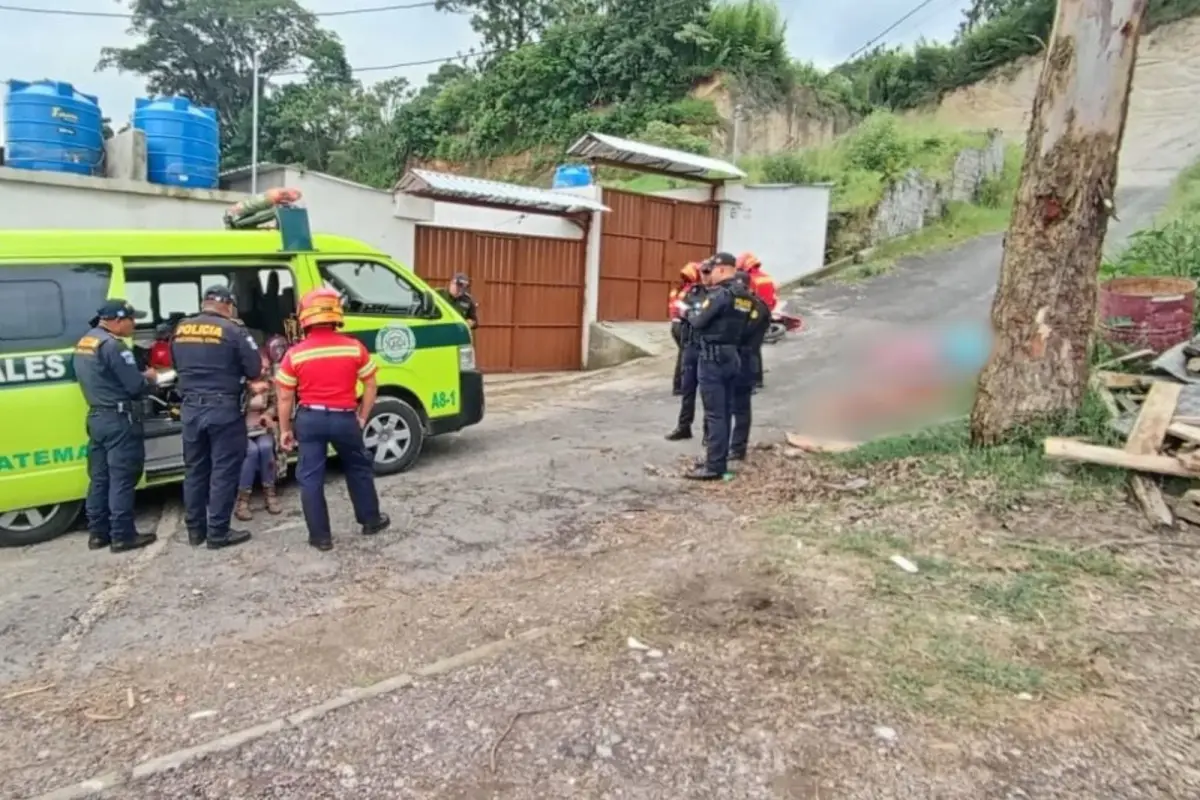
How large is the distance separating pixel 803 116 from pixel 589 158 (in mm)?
14123

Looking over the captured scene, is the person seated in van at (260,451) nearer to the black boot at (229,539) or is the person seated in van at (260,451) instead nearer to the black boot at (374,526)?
the black boot at (229,539)

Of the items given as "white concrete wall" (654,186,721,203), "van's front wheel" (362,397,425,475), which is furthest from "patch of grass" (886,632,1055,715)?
"white concrete wall" (654,186,721,203)

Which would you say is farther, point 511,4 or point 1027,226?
point 511,4

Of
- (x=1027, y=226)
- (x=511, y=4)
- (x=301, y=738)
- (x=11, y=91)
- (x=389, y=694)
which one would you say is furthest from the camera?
(x=511, y=4)

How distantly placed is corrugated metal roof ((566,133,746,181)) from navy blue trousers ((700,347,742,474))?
7.64 m

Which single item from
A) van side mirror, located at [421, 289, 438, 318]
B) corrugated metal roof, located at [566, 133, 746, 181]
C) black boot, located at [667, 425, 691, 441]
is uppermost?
corrugated metal roof, located at [566, 133, 746, 181]

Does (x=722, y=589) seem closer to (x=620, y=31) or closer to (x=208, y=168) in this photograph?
(x=208, y=168)

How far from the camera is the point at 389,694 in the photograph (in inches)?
123

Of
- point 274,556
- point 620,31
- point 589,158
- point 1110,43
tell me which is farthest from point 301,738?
point 620,31

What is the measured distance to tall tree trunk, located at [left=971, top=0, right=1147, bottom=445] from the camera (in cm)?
527

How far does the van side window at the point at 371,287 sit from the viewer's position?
599 cm

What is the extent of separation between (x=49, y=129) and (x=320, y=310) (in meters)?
5.62

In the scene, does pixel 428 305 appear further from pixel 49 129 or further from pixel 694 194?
pixel 694 194

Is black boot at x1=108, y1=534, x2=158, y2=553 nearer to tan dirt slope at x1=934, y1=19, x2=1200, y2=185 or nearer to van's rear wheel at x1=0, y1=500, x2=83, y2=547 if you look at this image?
van's rear wheel at x1=0, y1=500, x2=83, y2=547
